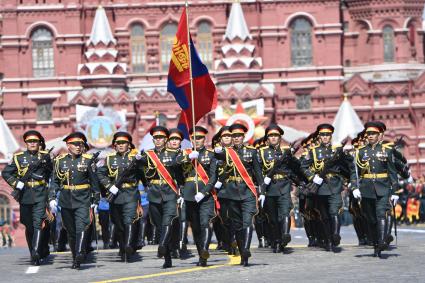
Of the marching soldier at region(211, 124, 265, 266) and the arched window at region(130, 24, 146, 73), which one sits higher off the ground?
the arched window at region(130, 24, 146, 73)

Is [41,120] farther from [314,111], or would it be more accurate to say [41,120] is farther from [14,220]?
[314,111]

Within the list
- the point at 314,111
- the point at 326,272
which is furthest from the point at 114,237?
the point at 314,111

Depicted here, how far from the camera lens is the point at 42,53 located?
71.1 m

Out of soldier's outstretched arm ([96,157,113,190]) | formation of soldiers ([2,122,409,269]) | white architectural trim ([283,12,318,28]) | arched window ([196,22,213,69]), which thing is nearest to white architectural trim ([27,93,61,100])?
arched window ([196,22,213,69])

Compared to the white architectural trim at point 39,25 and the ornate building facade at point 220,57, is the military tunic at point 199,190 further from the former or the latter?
the white architectural trim at point 39,25

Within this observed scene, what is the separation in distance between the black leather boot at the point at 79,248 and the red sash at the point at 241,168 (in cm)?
259

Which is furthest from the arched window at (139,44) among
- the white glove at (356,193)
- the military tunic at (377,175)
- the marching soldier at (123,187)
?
the white glove at (356,193)

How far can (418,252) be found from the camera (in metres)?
24.9

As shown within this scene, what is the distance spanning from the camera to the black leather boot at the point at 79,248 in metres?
23.6

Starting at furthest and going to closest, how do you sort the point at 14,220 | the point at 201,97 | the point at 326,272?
the point at 14,220, the point at 201,97, the point at 326,272

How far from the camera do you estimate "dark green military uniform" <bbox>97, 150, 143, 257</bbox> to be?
24.8m

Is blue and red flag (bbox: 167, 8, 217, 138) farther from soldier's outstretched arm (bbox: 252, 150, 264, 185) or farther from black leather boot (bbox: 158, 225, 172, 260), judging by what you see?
black leather boot (bbox: 158, 225, 172, 260)

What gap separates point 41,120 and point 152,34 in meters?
6.33

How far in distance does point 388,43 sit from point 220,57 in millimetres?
7890
